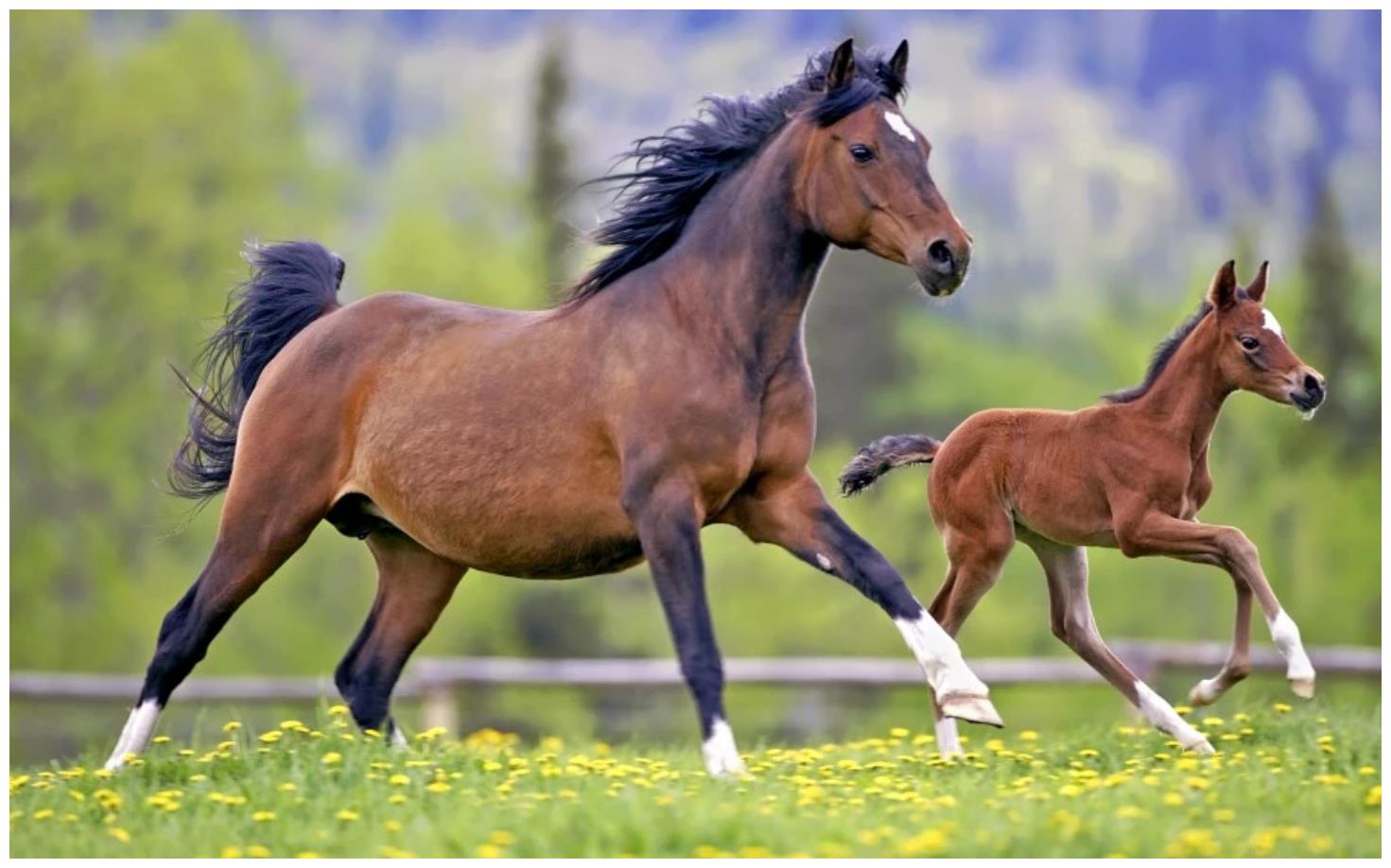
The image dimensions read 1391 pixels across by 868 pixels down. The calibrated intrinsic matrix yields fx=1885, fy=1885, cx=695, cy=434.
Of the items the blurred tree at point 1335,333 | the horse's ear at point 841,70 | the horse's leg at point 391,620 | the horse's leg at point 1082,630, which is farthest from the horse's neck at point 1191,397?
the blurred tree at point 1335,333

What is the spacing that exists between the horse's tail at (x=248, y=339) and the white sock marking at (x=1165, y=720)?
378 centimetres

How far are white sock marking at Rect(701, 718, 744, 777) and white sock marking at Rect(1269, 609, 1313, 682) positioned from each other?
6.65 ft

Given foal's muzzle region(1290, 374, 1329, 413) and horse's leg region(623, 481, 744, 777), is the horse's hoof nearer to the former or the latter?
foal's muzzle region(1290, 374, 1329, 413)

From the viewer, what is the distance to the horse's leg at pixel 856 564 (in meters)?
6.46

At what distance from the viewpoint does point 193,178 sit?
1149 inches

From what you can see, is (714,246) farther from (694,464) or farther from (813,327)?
(813,327)

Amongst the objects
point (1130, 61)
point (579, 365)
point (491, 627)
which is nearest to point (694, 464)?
point (579, 365)

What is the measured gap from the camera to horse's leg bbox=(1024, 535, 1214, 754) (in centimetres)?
761

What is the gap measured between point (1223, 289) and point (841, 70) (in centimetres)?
193

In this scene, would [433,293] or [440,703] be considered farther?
[433,293]

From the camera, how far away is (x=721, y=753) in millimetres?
6520

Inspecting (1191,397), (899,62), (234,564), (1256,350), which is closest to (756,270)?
(899,62)

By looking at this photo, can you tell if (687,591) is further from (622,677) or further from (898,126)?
(622,677)

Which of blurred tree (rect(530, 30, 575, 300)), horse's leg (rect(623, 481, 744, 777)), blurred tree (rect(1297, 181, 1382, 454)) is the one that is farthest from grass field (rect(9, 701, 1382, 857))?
blurred tree (rect(1297, 181, 1382, 454))
